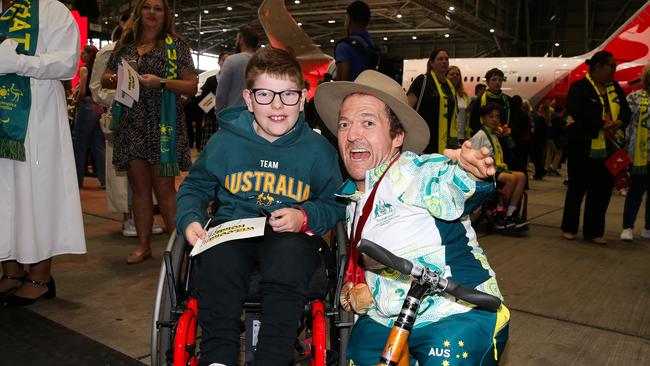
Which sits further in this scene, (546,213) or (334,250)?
(546,213)

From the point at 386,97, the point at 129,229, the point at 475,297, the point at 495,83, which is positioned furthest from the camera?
the point at 495,83

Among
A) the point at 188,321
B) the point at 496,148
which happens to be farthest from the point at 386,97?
the point at 496,148

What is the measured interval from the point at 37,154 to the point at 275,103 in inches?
63.4

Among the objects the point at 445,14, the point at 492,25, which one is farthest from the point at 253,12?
the point at 492,25

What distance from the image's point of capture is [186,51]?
3.87m

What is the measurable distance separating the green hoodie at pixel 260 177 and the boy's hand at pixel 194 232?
34mm

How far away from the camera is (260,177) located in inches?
78.3

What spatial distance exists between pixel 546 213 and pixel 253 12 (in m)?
19.0

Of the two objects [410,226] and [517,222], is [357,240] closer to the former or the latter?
[410,226]

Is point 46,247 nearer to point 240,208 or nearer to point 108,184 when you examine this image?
point 240,208

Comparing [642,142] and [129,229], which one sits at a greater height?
[642,142]

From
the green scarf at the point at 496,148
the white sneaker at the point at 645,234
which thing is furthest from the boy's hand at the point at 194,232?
the white sneaker at the point at 645,234

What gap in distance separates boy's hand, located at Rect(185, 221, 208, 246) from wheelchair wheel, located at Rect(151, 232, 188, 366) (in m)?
0.08

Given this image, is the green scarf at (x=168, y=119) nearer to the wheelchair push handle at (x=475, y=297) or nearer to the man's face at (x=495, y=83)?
the wheelchair push handle at (x=475, y=297)
